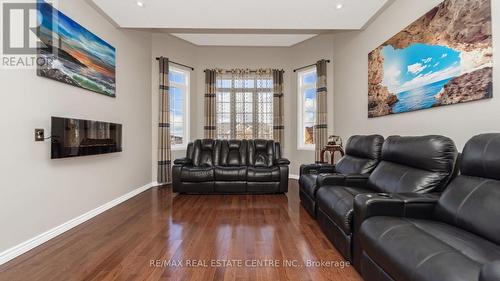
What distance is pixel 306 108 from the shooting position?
5789 mm

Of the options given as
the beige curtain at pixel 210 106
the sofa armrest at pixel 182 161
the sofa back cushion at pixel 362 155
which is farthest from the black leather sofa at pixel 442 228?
the beige curtain at pixel 210 106

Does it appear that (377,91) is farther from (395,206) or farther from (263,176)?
(395,206)

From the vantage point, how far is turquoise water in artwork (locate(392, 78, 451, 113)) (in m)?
2.53

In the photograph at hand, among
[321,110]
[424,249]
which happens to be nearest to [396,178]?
[424,249]

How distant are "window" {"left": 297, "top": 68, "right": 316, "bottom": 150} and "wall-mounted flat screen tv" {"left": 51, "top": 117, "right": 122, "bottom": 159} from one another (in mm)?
3826

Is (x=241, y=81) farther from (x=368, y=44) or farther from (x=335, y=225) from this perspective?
(x=335, y=225)

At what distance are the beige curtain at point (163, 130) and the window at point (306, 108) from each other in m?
2.96

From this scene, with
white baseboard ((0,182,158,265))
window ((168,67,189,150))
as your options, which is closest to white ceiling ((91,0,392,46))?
window ((168,67,189,150))

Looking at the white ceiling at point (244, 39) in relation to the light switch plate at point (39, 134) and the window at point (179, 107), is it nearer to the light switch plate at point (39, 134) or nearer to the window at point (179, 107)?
the window at point (179, 107)

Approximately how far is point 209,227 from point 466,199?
231 cm

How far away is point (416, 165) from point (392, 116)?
132 cm

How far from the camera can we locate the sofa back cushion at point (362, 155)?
296cm

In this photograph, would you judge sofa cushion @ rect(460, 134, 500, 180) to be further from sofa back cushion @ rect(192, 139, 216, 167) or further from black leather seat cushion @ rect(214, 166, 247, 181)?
sofa back cushion @ rect(192, 139, 216, 167)

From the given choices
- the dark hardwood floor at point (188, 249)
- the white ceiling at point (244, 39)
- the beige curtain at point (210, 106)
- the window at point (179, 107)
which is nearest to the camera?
the dark hardwood floor at point (188, 249)
